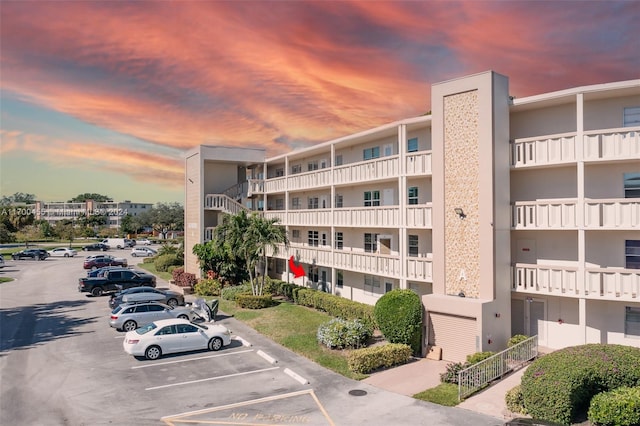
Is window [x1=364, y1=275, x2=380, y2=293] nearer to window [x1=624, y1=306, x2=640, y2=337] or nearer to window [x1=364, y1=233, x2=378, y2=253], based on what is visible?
window [x1=364, y1=233, x2=378, y2=253]

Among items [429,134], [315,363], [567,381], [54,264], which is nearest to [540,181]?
[429,134]

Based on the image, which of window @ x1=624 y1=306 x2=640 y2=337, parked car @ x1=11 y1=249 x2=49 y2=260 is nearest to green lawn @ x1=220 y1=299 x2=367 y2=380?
window @ x1=624 y1=306 x2=640 y2=337

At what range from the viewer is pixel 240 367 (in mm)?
20156

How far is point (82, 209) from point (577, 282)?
598ft

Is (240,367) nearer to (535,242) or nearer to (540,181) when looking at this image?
(535,242)

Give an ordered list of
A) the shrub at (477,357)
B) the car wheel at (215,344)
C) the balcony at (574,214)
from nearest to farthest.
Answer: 1. the shrub at (477,357)
2. the balcony at (574,214)
3. the car wheel at (215,344)

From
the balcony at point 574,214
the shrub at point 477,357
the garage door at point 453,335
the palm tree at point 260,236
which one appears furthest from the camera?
the palm tree at point 260,236

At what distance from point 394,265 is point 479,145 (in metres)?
8.22

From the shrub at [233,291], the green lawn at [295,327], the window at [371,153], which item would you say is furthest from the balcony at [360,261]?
the window at [371,153]

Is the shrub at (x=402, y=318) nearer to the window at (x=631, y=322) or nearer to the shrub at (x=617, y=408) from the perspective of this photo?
the shrub at (x=617, y=408)

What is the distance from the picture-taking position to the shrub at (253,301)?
3173 centimetres

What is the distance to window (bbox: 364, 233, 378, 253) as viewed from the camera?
101ft

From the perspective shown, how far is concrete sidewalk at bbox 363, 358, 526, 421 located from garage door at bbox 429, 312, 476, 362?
2.16 ft

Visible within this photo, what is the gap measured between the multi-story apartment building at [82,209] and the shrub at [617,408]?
6658 inches
